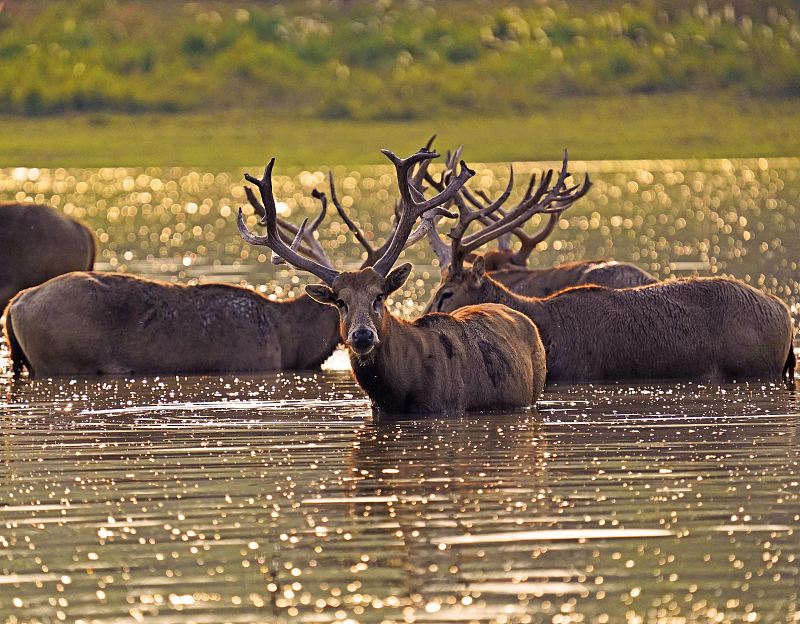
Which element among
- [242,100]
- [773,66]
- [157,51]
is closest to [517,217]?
[242,100]

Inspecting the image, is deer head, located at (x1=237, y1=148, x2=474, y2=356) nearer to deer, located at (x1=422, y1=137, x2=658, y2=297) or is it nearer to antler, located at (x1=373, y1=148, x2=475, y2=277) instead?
antler, located at (x1=373, y1=148, x2=475, y2=277)

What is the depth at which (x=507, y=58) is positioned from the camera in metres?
187

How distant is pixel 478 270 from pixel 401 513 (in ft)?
26.1

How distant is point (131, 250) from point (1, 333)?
20441mm

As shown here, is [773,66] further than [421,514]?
Yes

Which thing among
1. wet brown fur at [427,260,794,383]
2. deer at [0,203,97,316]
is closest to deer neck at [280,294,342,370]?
→ wet brown fur at [427,260,794,383]

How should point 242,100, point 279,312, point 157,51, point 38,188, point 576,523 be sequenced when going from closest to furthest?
point 576,523 → point 279,312 → point 38,188 → point 242,100 → point 157,51

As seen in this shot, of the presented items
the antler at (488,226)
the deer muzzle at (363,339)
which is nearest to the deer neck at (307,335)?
the antler at (488,226)

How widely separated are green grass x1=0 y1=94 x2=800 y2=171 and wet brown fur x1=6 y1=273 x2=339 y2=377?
89135mm

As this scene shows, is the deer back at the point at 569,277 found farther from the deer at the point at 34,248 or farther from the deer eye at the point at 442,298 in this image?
the deer at the point at 34,248

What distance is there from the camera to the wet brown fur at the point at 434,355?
13508 millimetres

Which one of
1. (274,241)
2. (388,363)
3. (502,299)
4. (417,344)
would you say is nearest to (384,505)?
(388,363)

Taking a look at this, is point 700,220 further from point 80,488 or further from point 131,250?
point 80,488

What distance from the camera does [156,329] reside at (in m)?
18.5
